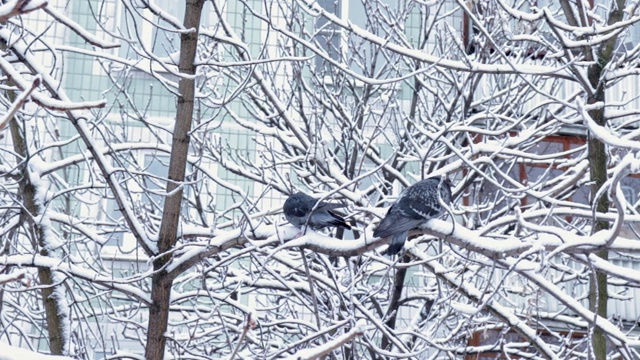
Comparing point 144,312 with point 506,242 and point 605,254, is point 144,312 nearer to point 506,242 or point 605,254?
point 605,254

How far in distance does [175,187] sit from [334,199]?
194cm

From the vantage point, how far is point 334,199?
301 inches

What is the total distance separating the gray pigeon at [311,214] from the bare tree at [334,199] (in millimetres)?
136

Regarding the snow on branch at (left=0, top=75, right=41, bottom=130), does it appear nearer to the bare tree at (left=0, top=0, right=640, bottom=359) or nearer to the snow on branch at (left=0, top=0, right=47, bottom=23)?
the bare tree at (left=0, top=0, right=640, bottom=359)

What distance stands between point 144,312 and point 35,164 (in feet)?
17.3

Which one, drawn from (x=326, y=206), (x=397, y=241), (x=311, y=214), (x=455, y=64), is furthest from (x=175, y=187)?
(x=455, y=64)

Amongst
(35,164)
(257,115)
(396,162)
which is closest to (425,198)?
(35,164)

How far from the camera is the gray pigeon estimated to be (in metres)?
5.30

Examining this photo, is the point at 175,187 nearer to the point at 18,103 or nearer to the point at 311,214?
the point at 311,214

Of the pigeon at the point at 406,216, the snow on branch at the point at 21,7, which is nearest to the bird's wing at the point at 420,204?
the pigeon at the point at 406,216

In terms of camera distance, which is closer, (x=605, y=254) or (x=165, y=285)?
(x=165, y=285)

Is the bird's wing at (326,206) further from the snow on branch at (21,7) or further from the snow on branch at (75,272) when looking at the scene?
the snow on branch at (21,7)

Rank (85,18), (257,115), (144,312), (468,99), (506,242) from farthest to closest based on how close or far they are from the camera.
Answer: (85,18) < (144,312) < (257,115) < (468,99) < (506,242)

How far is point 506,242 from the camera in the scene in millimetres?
4820
